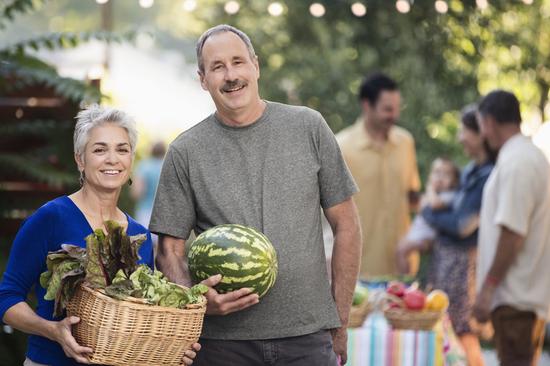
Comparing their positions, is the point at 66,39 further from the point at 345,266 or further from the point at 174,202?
the point at 345,266

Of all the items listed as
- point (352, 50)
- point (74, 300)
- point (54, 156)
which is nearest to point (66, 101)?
point (54, 156)

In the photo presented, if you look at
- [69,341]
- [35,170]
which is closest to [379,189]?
[35,170]

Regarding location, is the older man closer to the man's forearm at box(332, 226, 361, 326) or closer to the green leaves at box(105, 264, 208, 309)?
the man's forearm at box(332, 226, 361, 326)

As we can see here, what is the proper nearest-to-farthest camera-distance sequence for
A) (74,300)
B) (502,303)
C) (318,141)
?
(74,300)
(318,141)
(502,303)

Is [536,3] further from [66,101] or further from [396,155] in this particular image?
[66,101]

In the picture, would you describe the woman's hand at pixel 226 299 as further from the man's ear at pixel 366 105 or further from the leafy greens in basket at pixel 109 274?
the man's ear at pixel 366 105

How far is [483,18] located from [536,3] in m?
0.72

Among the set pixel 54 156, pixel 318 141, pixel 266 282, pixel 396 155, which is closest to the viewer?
pixel 266 282

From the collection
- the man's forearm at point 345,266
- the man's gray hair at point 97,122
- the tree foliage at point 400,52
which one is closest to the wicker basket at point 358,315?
the man's forearm at point 345,266

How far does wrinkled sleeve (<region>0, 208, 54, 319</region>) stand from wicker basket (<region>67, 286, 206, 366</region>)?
0.31 m

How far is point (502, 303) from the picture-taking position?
717 cm

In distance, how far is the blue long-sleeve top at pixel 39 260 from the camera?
4.19m

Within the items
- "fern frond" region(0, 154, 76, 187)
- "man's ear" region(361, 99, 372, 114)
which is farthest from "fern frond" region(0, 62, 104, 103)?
"man's ear" region(361, 99, 372, 114)

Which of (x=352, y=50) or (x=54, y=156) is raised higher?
(x=352, y=50)
